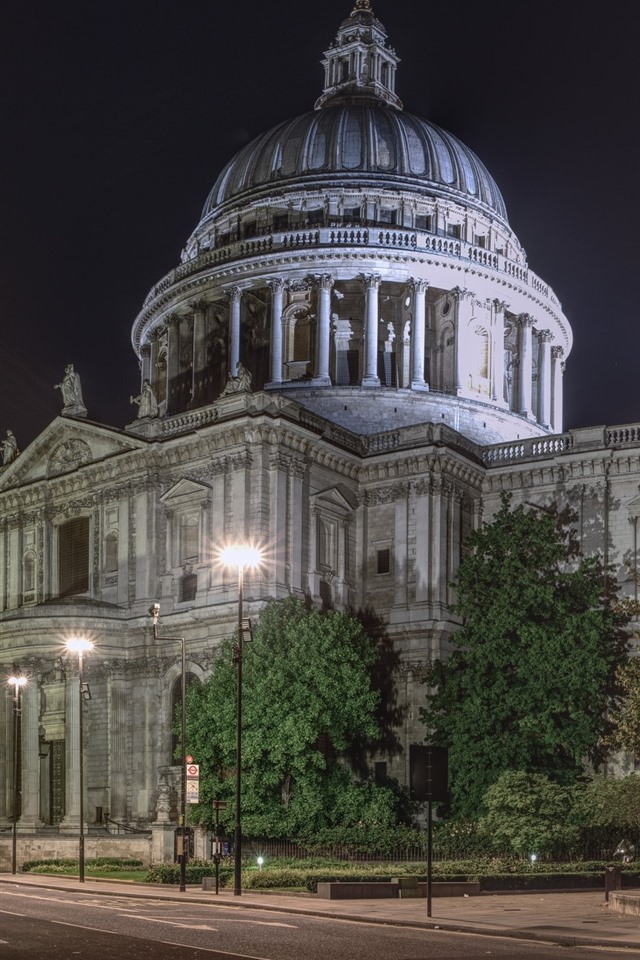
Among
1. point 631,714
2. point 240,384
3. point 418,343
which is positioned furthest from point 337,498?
point 631,714

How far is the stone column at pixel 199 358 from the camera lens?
264ft

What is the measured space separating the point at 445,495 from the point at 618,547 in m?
8.12

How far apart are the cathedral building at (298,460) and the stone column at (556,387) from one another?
1.06ft

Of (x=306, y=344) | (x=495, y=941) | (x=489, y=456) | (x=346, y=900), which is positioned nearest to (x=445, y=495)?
(x=489, y=456)

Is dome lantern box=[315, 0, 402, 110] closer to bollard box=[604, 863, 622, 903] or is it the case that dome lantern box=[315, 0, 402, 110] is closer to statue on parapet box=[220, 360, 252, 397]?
statue on parapet box=[220, 360, 252, 397]

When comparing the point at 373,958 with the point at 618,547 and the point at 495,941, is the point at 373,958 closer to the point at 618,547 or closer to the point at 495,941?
the point at 495,941

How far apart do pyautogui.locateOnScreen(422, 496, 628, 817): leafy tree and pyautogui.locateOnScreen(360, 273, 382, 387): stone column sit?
1870cm

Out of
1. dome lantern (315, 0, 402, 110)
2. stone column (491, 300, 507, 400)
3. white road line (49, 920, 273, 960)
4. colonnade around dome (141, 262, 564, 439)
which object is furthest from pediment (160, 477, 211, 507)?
dome lantern (315, 0, 402, 110)

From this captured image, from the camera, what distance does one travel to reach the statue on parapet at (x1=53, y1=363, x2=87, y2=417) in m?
68.2

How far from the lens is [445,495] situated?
63.2 meters

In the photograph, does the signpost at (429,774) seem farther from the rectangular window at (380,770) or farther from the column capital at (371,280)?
the column capital at (371,280)

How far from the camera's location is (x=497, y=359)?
79125 mm

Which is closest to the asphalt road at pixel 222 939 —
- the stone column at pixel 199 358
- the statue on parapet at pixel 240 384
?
the statue on parapet at pixel 240 384

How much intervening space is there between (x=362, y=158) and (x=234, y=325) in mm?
14245
